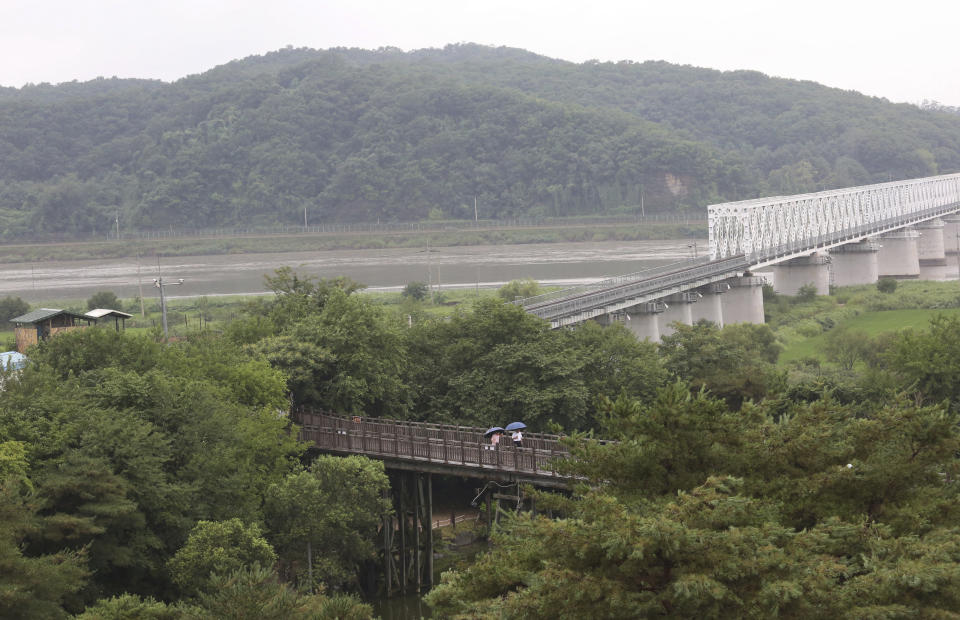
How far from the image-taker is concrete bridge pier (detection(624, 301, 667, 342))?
60.7 metres

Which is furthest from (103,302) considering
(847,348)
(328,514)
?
(328,514)

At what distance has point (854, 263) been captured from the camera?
317ft

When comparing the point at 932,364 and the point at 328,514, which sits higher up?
the point at 932,364

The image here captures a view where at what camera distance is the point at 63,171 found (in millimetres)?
160250

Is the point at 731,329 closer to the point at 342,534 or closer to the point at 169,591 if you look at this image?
the point at 342,534

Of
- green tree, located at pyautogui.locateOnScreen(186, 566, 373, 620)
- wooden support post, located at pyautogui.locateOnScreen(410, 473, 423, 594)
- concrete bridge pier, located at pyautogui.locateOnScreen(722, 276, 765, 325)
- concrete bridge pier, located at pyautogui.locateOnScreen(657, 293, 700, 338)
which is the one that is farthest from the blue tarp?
concrete bridge pier, located at pyautogui.locateOnScreen(722, 276, 765, 325)

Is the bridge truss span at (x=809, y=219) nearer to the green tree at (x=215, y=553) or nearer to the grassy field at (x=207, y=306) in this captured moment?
the grassy field at (x=207, y=306)

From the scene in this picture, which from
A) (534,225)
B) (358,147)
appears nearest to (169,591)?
(534,225)

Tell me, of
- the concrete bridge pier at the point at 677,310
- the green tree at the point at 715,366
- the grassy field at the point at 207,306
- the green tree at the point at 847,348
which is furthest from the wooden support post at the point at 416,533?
the concrete bridge pier at the point at 677,310

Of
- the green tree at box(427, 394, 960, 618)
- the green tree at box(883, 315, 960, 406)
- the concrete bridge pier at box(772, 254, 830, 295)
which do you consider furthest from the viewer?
the concrete bridge pier at box(772, 254, 830, 295)

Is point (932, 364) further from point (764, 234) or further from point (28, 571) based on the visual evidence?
point (764, 234)

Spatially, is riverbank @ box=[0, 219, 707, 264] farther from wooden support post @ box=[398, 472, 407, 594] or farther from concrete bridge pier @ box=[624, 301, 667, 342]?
wooden support post @ box=[398, 472, 407, 594]

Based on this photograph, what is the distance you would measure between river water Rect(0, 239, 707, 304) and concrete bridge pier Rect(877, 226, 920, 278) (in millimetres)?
16858

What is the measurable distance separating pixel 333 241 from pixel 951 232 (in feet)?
229
